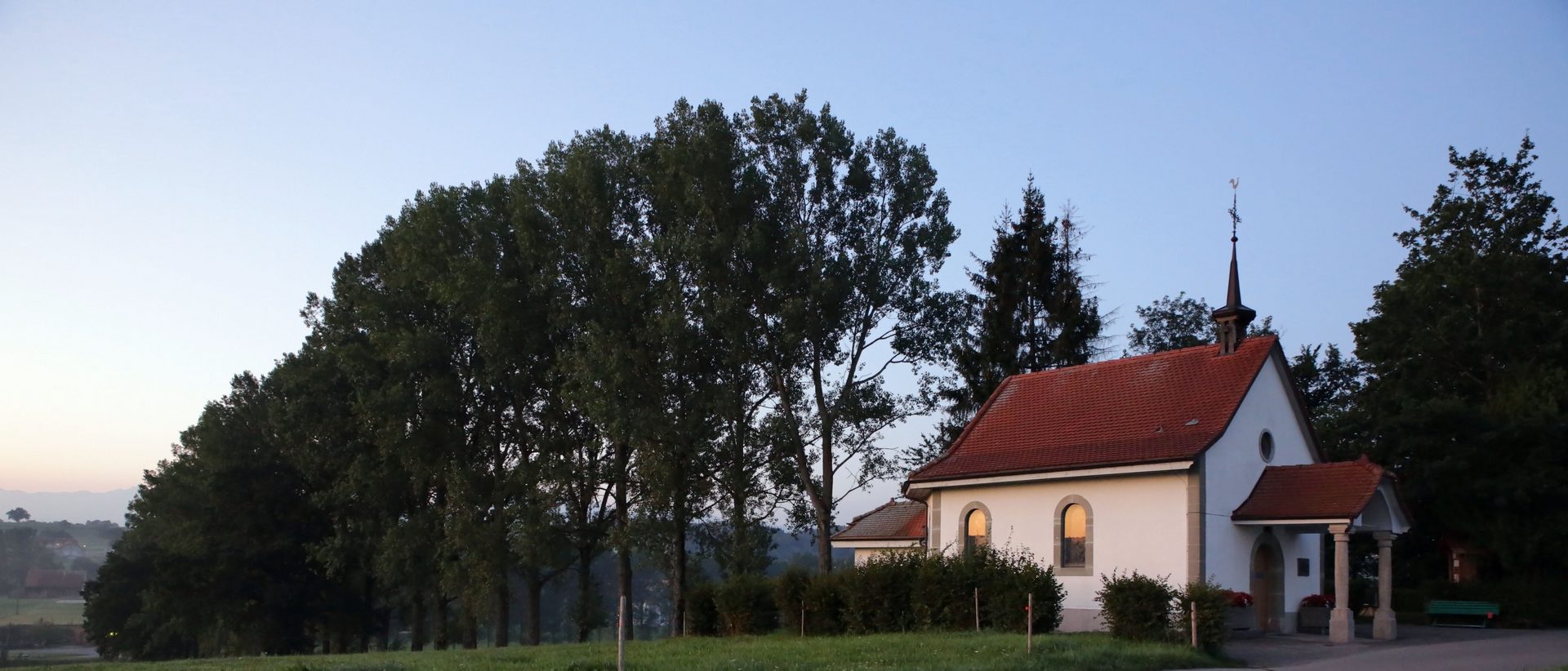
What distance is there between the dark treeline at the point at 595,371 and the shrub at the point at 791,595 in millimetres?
3873

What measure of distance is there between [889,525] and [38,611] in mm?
107861

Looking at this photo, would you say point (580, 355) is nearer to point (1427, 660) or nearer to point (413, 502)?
point (413, 502)

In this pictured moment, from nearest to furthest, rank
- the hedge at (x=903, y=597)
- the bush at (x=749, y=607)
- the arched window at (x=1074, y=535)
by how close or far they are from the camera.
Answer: the hedge at (x=903, y=597) < the arched window at (x=1074, y=535) < the bush at (x=749, y=607)

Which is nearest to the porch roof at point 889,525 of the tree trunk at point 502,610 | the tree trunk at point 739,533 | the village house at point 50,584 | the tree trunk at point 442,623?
the tree trunk at point 739,533

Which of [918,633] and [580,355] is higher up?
[580,355]

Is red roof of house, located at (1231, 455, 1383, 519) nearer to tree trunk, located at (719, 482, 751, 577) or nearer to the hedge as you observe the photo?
the hedge

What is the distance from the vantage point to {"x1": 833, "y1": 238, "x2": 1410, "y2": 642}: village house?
2600 centimetres

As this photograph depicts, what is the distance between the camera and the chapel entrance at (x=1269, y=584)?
90.4ft

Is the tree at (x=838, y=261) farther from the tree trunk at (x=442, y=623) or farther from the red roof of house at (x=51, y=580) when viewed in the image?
the red roof of house at (x=51, y=580)

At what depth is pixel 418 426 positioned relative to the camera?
41.8 metres

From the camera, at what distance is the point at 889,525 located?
122 ft

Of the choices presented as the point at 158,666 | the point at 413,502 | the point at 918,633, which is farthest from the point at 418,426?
the point at 918,633

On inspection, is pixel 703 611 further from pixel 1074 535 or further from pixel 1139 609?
pixel 1139 609

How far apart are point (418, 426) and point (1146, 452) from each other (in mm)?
24981
